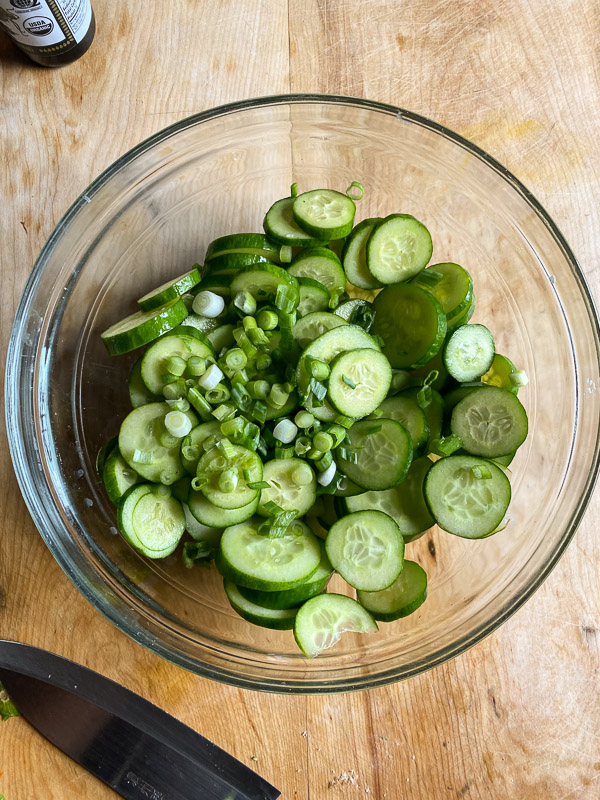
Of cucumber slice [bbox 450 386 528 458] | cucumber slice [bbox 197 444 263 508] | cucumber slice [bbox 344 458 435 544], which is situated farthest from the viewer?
cucumber slice [bbox 344 458 435 544]

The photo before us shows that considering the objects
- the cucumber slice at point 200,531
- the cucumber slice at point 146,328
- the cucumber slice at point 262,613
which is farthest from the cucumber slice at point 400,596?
the cucumber slice at point 146,328

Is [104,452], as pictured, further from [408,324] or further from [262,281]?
[408,324]

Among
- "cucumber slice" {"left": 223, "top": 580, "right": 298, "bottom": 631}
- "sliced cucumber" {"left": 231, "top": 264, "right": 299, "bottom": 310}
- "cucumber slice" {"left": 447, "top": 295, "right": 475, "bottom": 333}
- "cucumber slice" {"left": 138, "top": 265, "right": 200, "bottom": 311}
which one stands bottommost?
Result: "cucumber slice" {"left": 223, "top": 580, "right": 298, "bottom": 631}

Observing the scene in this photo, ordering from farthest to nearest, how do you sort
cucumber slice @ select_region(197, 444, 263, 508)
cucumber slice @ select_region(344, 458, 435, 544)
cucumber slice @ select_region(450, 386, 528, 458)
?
cucumber slice @ select_region(344, 458, 435, 544)
cucumber slice @ select_region(450, 386, 528, 458)
cucumber slice @ select_region(197, 444, 263, 508)

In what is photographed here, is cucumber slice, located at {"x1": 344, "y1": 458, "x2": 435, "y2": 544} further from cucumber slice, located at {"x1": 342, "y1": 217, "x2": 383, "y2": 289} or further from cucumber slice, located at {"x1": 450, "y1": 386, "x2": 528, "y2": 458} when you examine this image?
cucumber slice, located at {"x1": 342, "y1": 217, "x2": 383, "y2": 289}

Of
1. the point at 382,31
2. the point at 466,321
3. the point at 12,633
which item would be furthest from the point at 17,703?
the point at 382,31

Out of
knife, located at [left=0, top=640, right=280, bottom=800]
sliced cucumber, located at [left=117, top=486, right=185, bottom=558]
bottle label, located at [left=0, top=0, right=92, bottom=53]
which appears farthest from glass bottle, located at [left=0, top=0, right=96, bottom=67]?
knife, located at [left=0, top=640, right=280, bottom=800]
